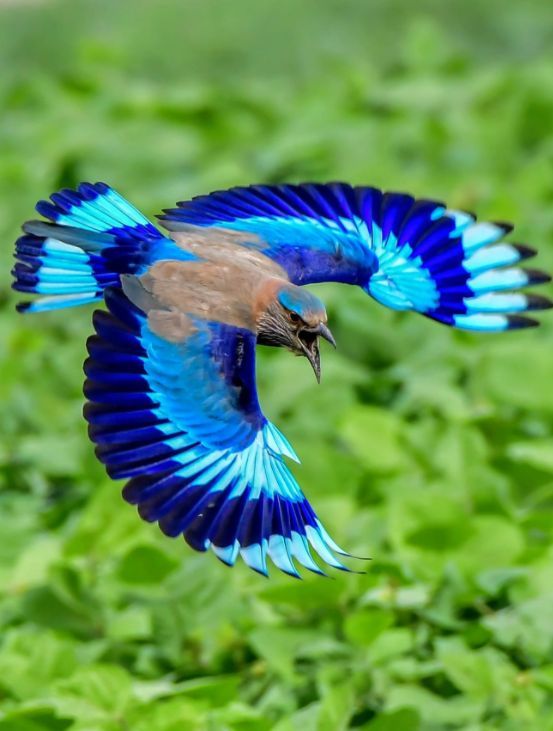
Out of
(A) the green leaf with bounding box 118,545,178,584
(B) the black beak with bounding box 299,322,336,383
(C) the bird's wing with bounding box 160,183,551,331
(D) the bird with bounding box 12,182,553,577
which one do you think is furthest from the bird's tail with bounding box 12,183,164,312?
(A) the green leaf with bounding box 118,545,178,584

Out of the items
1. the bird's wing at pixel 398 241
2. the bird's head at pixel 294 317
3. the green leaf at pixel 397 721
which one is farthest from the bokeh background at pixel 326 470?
the bird's head at pixel 294 317

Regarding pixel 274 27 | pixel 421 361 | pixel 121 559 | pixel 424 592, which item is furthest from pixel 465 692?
pixel 274 27

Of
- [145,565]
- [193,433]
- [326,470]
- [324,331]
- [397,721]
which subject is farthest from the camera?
[326,470]

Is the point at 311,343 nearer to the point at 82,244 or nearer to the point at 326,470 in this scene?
the point at 82,244

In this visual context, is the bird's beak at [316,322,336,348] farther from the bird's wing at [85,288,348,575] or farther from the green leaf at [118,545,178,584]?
the green leaf at [118,545,178,584]

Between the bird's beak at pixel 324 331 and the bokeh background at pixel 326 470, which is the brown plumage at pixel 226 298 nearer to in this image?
the bird's beak at pixel 324 331

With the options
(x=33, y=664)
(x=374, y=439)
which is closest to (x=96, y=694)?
(x=33, y=664)

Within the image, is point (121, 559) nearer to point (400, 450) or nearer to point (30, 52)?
point (400, 450)
